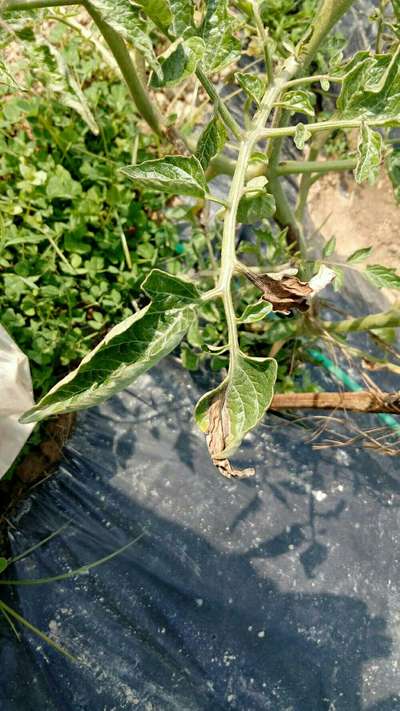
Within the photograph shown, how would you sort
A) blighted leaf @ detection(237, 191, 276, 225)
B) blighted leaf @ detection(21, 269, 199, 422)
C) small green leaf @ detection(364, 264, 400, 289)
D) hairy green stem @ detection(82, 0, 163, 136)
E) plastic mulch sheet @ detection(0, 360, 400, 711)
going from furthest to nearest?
plastic mulch sheet @ detection(0, 360, 400, 711)
small green leaf @ detection(364, 264, 400, 289)
blighted leaf @ detection(237, 191, 276, 225)
hairy green stem @ detection(82, 0, 163, 136)
blighted leaf @ detection(21, 269, 199, 422)

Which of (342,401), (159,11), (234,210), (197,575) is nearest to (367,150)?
(234,210)

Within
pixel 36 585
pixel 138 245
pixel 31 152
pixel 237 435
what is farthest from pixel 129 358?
pixel 31 152

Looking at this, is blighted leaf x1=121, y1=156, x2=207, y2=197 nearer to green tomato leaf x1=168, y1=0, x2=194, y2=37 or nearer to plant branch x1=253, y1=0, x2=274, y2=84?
green tomato leaf x1=168, y1=0, x2=194, y2=37

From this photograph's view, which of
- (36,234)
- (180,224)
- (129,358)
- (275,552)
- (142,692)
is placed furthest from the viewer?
(180,224)

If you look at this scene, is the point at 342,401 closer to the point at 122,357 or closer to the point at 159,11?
the point at 122,357

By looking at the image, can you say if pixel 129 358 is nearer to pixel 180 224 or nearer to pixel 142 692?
pixel 142 692

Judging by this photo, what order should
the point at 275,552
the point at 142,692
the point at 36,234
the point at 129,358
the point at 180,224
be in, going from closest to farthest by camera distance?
the point at 129,358
the point at 142,692
the point at 275,552
the point at 36,234
the point at 180,224

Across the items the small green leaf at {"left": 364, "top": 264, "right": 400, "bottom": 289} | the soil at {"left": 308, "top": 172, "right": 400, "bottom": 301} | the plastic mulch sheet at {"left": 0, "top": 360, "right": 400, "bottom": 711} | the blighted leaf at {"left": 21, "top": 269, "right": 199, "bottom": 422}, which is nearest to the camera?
the blighted leaf at {"left": 21, "top": 269, "right": 199, "bottom": 422}

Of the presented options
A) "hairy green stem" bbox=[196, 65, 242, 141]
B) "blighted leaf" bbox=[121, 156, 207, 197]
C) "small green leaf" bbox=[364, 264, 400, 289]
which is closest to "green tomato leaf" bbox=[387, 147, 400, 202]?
"small green leaf" bbox=[364, 264, 400, 289]
